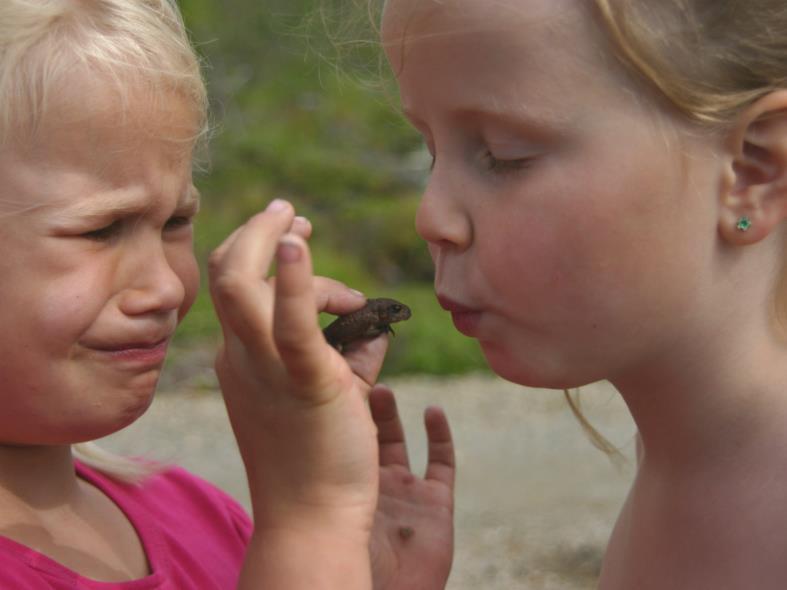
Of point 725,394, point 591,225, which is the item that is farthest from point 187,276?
point 725,394

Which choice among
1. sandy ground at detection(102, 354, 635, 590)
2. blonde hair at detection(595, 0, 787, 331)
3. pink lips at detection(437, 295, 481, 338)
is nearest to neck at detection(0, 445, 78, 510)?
pink lips at detection(437, 295, 481, 338)

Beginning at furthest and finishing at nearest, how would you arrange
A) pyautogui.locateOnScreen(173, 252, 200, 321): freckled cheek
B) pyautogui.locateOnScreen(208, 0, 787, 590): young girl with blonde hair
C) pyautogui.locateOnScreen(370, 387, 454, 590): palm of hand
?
1. pyautogui.locateOnScreen(370, 387, 454, 590): palm of hand
2. pyautogui.locateOnScreen(173, 252, 200, 321): freckled cheek
3. pyautogui.locateOnScreen(208, 0, 787, 590): young girl with blonde hair

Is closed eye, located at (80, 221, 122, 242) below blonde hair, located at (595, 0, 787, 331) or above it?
below

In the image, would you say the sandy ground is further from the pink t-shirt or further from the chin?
the chin

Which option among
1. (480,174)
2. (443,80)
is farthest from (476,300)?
(443,80)

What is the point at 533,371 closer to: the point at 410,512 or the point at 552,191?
the point at 552,191

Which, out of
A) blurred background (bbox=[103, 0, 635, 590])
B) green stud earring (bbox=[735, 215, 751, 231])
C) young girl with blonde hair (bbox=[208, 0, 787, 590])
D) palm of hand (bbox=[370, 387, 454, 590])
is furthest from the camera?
blurred background (bbox=[103, 0, 635, 590])

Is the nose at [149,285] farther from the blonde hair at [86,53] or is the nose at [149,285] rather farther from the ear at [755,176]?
the ear at [755,176]
